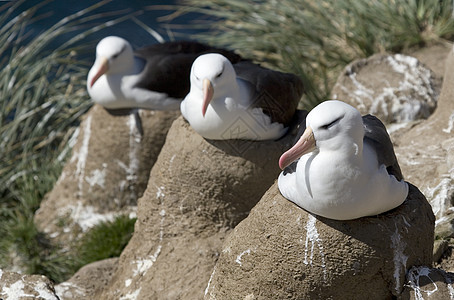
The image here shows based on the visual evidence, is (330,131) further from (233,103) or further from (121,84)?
(121,84)

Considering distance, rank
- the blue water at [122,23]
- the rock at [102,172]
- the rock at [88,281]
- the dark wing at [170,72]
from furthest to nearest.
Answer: the blue water at [122,23]
the rock at [102,172]
the dark wing at [170,72]
the rock at [88,281]

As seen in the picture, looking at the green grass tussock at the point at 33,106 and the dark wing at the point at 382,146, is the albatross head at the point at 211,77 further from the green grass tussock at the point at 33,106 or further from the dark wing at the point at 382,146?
the green grass tussock at the point at 33,106

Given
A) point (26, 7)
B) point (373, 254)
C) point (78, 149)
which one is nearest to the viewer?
point (373, 254)

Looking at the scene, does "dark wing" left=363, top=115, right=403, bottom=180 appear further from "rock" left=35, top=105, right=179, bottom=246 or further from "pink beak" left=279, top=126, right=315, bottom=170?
"rock" left=35, top=105, right=179, bottom=246

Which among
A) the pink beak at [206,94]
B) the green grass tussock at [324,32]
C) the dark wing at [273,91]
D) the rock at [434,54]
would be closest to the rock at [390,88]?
the rock at [434,54]

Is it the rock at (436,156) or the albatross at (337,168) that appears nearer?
the albatross at (337,168)

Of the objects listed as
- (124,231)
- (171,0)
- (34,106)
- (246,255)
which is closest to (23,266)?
(124,231)

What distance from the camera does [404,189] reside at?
11.4ft

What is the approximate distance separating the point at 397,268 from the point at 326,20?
4.60 metres

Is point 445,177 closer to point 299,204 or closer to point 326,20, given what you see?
point 299,204

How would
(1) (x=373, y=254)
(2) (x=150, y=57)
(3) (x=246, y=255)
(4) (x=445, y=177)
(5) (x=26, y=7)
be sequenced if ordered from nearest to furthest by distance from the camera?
(1) (x=373, y=254) → (3) (x=246, y=255) → (4) (x=445, y=177) → (2) (x=150, y=57) → (5) (x=26, y=7)

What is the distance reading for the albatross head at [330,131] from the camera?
3.21m

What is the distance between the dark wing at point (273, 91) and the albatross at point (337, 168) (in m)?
1.00

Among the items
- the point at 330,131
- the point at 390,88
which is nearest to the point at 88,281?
the point at 330,131
